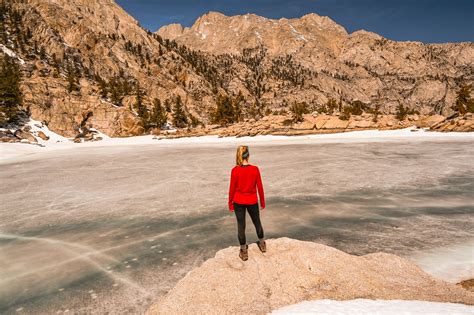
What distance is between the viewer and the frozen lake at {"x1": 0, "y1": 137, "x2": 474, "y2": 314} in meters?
5.29

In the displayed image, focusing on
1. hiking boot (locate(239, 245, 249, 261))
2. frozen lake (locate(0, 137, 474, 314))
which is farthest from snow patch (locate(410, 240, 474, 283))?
hiking boot (locate(239, 245, 249, 261))

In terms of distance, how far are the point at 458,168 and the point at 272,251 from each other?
558 inches

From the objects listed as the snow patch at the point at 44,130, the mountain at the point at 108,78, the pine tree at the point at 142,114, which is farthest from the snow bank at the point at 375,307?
the pine tree at the point at 142,114

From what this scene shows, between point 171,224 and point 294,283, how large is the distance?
4.70 m

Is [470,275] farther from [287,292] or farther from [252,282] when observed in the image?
[252,282]

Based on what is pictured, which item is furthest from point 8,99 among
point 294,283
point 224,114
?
point 294,283

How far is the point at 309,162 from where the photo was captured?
61.6ft

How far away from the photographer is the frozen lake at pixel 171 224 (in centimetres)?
529

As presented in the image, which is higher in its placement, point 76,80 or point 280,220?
point 76,80

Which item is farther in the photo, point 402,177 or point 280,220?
point 402,177

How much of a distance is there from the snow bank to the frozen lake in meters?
1.81

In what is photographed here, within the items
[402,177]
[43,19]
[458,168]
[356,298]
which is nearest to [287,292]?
[356,298]

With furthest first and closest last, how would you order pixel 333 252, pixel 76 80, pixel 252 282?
1. pixel 76 80
2. pixel 333 252
3. pixel 252 282

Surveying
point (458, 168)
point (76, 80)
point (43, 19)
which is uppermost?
point (43, 19)
